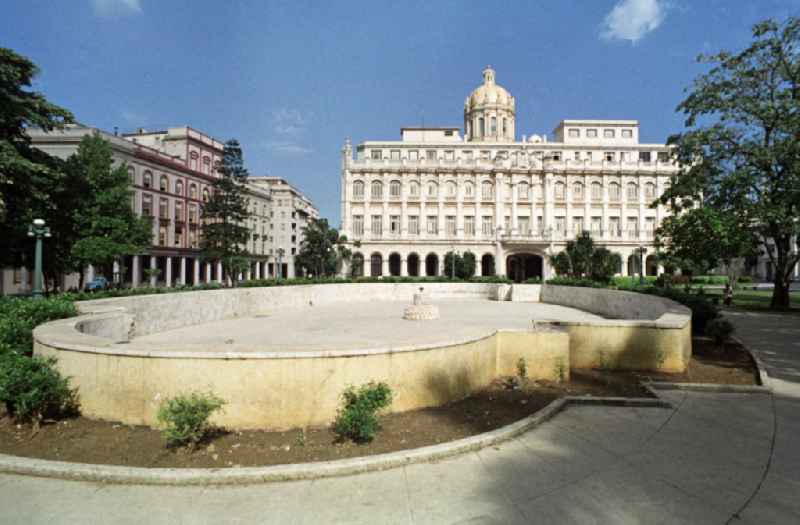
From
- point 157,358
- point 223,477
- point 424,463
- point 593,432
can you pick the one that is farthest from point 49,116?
point 593,432

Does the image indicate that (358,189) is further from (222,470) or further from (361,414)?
(222,470)

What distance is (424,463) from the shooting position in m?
4.34

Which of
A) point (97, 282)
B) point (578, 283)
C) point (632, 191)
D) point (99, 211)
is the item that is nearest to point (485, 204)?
point (632, 191)

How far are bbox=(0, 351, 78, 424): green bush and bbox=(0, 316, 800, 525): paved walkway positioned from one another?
124cm

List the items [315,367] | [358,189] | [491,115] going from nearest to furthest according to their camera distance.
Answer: [315,367] < [358,189] < [491,115]

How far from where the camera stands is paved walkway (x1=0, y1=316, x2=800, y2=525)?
3.44 meters

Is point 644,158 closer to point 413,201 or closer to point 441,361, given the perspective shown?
point 413,201

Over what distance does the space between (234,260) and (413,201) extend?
24.0 m

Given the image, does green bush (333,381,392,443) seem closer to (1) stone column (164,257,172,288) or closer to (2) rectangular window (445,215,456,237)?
(1) stone column (164,257,172,288)

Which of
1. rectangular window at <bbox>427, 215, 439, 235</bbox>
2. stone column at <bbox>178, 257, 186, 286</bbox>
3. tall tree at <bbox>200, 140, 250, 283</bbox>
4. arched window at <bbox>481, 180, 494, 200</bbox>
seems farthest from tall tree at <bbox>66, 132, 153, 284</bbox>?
arched window at <bbox>481, 180, 494, 200</bbox>

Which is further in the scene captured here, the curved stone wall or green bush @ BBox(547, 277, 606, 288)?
green bush @ BBox(547, 277, 606, 288)

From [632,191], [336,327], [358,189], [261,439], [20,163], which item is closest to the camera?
[261,439]

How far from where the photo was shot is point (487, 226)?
5312 cm

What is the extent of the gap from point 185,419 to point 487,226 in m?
51.1
